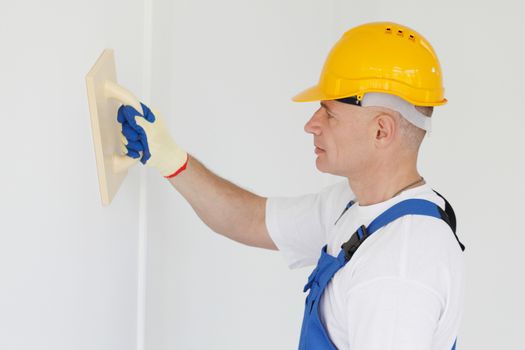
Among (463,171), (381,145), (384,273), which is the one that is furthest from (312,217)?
(463,171)

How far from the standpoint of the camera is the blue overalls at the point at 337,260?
1.83 metres

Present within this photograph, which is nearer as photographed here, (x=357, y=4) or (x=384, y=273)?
(x=384, y=273)

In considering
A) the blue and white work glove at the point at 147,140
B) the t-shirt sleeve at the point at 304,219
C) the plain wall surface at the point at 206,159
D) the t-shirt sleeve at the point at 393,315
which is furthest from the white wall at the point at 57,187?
the t-shirt sleeve at the point at 393,315

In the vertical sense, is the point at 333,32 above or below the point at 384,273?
above

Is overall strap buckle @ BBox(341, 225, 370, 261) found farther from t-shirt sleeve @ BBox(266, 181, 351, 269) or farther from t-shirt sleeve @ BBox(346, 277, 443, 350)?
t-shirt sleeve @ BBox(266, 181, 351, 269)

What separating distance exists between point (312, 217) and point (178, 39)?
700mm

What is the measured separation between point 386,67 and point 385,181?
297 mm

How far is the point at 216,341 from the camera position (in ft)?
8.78

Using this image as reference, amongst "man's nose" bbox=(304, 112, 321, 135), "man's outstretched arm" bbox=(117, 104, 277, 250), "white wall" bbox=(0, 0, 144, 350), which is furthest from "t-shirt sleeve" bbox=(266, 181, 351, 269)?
"white wall" bbox=(0, 0, 144, 350)

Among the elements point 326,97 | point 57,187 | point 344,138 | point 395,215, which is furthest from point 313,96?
point 57,187

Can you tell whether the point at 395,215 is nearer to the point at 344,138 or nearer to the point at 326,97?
the point at 344,138

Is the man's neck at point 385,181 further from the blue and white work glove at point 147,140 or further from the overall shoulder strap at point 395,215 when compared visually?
the blue and white work glove at point 147,140

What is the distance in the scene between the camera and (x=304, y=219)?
7.50ft

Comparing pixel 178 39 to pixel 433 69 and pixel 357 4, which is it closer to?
pixel 433 69
